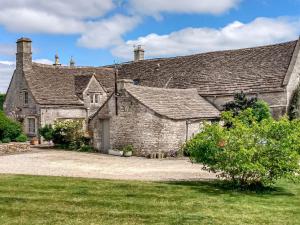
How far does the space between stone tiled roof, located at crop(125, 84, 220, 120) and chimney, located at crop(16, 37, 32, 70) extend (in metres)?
14.0

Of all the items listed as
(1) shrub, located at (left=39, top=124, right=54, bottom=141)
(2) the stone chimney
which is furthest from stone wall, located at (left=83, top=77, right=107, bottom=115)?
(2) the stone chimney

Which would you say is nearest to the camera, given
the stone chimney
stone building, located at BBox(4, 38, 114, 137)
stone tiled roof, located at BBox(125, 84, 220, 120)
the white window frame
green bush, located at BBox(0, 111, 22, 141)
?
stone tiled roof, located at BBox(125, 84, 220, 120)

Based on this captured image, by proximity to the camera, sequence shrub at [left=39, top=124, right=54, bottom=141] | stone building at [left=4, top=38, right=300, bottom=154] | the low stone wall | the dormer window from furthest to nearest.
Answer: the dormer window → stone building at [left=4, top=38, right=300, bottom=154] → shrub at [left=39, top=124, right=54, bottom=141] → the low stone wall

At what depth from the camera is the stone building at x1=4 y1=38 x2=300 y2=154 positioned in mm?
34156

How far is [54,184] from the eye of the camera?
15.5 meters

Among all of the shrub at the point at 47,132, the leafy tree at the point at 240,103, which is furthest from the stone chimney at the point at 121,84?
the leafy tree at the point at 240,103

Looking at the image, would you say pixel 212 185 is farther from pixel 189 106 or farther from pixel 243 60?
pixel 243 60

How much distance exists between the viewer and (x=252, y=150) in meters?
14.4

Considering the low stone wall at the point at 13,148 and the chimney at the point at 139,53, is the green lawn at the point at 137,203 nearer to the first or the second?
the low stone wall at the point at 13,148

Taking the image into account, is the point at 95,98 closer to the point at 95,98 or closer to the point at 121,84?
the point at 95,98

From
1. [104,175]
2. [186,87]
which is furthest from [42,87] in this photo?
[104,175]

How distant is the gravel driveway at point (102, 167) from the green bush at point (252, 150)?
297 cm

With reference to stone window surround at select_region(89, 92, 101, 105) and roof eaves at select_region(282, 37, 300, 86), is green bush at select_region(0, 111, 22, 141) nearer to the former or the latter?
stone window surround at select_region(89, 92, 101, 105)

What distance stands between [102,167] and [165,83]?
21.2 meters
